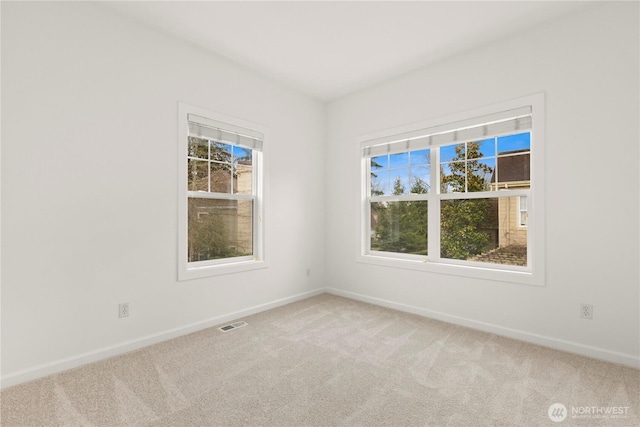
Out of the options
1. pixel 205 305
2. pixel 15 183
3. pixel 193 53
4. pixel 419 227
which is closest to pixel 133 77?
pixel 193 53

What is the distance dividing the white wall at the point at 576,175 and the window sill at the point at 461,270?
0.07m

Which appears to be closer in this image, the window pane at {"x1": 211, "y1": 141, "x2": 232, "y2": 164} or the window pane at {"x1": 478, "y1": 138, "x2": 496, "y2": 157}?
the window pane at {"x1": 478, "y1": 138, "x2": 496, "y2": 157}

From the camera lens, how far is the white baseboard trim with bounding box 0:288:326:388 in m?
2.13

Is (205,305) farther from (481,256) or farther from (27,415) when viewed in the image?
(481,256)

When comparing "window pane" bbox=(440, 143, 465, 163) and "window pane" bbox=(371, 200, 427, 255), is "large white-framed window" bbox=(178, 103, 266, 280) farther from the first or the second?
"window pane" bbox=(440, 143, 465, 163)

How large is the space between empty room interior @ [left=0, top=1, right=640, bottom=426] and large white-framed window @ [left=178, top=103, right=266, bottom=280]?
2cm

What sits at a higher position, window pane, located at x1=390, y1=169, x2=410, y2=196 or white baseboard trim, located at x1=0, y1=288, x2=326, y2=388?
window pane, located at x1=390, y1=169, x2=410, y2=196

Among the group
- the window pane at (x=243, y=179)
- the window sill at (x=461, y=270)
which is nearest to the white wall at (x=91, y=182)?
the window pane at (x=243, y=179)

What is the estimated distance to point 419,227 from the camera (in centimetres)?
372

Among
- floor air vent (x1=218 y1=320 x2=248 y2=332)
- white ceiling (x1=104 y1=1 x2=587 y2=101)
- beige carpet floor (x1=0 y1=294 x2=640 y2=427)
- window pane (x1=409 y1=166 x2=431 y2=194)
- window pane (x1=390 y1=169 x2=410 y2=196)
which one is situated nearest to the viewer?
beige carpet floor (x1=0 y1=294 x2=640 y2=427)

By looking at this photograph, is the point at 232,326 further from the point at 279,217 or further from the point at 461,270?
the point at 461,270

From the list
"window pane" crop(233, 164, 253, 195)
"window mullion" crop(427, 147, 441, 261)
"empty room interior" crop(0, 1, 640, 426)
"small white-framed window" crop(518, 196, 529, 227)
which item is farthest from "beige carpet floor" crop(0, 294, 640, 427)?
"window pane" crop(233, 164, 253, 195)

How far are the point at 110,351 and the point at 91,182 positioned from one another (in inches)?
54.2

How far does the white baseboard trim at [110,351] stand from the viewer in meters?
2.13
